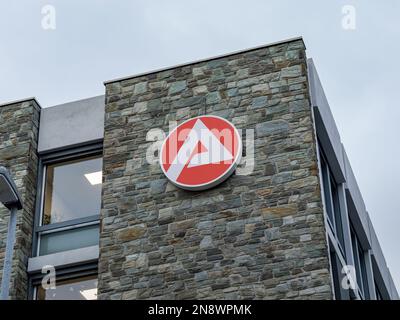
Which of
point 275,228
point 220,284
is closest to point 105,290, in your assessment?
point 220,284

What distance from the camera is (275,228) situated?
16.9 m

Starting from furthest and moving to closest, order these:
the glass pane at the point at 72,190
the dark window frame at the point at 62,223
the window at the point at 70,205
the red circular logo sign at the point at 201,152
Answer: the glass pane at the point at 72,190
the window at the point at 70,205
the dark window frame at the point at 62,223
the red circular logo sign at the point at 201,152

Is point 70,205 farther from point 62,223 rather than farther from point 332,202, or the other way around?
point 332,202

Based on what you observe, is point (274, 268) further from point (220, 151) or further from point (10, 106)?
point (10, 106)

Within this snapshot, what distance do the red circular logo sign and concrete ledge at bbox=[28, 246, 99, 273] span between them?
212cm

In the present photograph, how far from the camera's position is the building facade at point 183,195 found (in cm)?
1683

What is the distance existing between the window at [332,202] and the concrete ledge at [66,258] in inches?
187

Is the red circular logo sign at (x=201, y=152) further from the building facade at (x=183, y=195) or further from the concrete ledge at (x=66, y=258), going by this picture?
the concrete ledge at (x=66, y=258)

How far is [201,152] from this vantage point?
59.1ft

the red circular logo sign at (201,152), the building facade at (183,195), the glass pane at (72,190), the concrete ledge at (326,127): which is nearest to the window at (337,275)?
the building facade at (183,195)

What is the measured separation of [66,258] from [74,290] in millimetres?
641

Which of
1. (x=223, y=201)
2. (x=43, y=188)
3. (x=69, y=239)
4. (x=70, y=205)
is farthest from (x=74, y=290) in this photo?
(x=223, y=201)

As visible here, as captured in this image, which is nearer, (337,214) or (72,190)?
(72,190)

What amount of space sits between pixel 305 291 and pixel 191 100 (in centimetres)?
487
